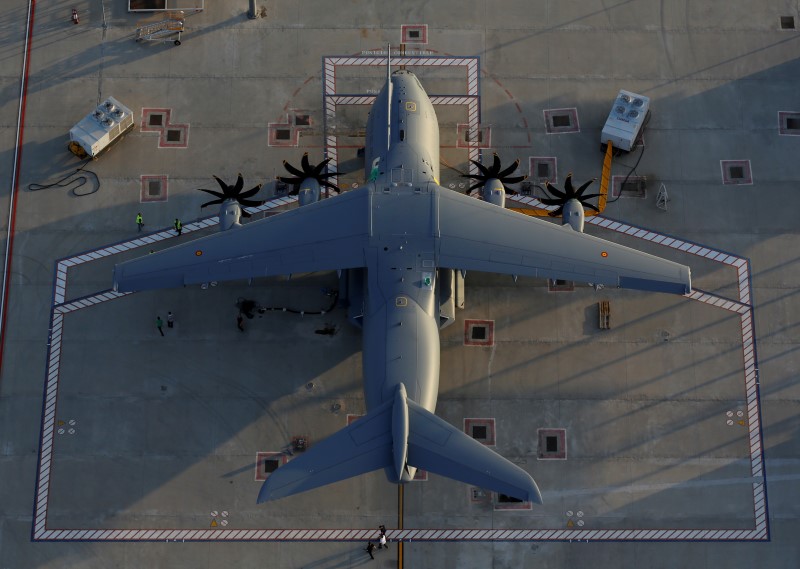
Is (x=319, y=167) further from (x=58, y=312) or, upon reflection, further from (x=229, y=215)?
(x=58, y=312)

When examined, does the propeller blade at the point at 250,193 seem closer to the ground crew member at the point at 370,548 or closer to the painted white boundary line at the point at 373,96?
the painted white boundary line at the point at 373,96

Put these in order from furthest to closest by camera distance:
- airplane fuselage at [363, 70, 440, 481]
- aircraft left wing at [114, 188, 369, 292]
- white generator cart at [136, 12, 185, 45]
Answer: white generator cart at [136, 12, 185, 45]
aircraft left wing at [114, 188, 369, 292]
airplane fuselage at [363, 70, 440, 481]

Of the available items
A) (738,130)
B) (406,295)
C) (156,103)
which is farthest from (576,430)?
(156,103)

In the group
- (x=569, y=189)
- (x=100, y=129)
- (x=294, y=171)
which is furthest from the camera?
(x=100, y=129)

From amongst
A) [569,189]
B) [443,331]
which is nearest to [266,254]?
[443,331]

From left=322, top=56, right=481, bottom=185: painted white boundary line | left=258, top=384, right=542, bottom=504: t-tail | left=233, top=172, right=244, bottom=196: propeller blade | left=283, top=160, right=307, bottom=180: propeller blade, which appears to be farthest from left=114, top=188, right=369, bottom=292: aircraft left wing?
left=322, top=56, right=481, bottom=185: painted white boundary line

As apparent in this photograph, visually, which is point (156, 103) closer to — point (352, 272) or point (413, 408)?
point (352, 272)

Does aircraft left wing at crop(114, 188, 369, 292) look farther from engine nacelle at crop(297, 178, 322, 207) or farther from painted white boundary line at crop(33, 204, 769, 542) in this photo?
painted white boundary line at crop(33, 204, 769, 542)
